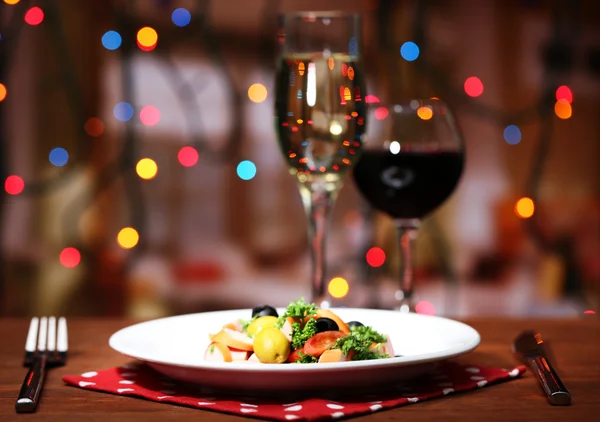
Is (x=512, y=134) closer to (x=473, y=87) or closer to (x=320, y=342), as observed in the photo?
(x=473, y=87)

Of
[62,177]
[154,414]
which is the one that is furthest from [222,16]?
[154,414]

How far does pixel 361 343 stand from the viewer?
1.91 ft

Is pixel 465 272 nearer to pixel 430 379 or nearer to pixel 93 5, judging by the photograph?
pixel 93 5

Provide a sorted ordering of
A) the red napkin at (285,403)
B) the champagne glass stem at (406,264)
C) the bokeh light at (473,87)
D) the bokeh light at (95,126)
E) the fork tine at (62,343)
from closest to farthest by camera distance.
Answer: the red napkin at (285,403) < the fork tine at (62,343) < the champagne glass stem at (406,264) < the bokeh light at (95,126) < the bokeh light at (473,87)

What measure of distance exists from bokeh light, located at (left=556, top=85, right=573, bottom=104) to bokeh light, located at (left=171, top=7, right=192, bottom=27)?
122cm

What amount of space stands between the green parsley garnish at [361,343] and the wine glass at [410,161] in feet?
1.08

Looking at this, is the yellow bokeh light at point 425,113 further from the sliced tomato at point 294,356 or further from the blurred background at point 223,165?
the blurred background at point 223,165

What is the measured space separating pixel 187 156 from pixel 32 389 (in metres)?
2.19

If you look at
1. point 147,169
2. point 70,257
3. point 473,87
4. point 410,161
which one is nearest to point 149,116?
point 147,169

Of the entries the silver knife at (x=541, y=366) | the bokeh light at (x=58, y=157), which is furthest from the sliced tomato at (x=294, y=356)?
the bokeh light at (x=58, y=157)

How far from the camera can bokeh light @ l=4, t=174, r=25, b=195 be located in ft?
8.95

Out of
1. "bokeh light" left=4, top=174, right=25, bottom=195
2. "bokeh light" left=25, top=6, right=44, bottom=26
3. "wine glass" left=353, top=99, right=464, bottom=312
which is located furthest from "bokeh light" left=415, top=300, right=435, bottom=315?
"wine glass" left=353, top=99, right=464, bottom=312

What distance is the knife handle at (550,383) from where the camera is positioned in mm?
559

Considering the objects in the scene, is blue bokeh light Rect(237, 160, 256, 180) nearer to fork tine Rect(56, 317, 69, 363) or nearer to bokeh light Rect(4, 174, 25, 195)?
bokeh light Rect(4, 174, 25, 195)
